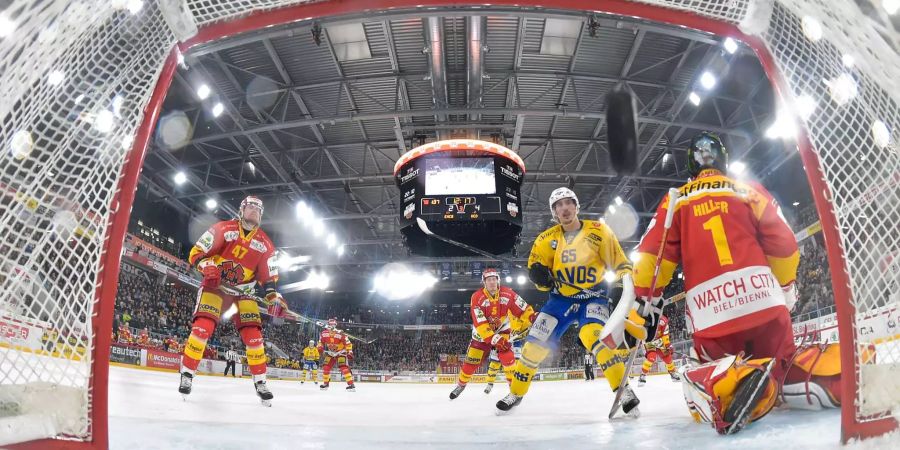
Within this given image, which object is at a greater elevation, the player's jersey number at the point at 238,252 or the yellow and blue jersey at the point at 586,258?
the player's jersey number at the point at 238,252

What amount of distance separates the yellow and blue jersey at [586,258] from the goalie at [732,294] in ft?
3.71

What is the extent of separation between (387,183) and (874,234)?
12807 mm

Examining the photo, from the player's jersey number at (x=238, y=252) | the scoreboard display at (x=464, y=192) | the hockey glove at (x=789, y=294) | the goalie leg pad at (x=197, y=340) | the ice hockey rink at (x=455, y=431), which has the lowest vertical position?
the ice hockey rink at (x=455, y=431)

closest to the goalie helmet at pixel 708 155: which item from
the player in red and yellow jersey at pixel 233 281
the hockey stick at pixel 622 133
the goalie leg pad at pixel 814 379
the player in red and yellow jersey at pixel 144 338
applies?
the hockey stick at pixel 622 133

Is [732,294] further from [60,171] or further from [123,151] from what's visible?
[60,171]

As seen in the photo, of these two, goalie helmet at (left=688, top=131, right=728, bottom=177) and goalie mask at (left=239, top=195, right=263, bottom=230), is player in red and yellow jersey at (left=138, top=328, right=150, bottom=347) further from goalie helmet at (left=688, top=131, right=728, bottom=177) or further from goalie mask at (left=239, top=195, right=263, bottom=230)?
goalie helmet at (left=688, top=131, right=728, bottom=177)

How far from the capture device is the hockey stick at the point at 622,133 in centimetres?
172

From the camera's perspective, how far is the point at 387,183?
13922mm

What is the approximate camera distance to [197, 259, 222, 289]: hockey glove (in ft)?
12.5

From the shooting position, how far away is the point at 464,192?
8.51m

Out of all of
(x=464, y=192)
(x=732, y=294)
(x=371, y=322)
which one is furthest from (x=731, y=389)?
(x=371, y=322)

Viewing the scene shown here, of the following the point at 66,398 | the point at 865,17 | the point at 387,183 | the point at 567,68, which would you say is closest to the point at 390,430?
the point at 66,398

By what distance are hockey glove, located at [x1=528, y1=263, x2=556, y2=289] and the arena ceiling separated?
358cm

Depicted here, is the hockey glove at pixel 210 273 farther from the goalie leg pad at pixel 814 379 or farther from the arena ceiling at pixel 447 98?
the goalie leg pad at pixel 814 379
